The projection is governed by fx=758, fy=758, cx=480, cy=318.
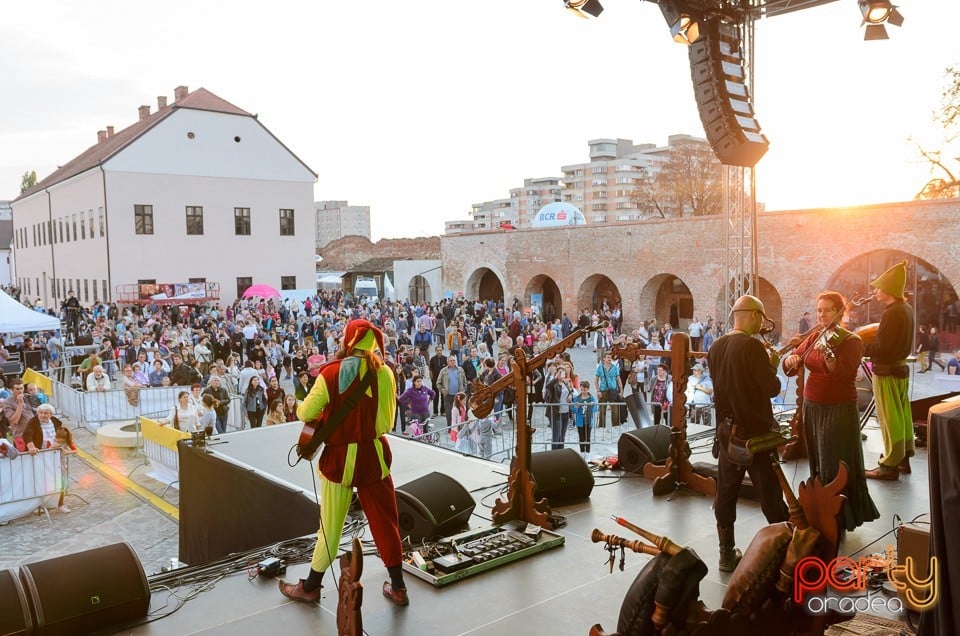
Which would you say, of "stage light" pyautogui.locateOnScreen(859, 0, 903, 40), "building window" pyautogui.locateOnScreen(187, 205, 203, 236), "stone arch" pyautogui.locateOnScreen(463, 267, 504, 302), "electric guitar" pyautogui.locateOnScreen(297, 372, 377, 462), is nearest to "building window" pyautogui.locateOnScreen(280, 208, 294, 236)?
"building window" pyautogui.locateOnScreen(187, 205, 203, 236)

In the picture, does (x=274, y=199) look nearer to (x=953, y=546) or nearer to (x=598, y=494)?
(x=598, y=494)

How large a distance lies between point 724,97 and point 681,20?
3.73 ft

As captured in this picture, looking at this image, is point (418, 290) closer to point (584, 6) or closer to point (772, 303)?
point (772, 303)

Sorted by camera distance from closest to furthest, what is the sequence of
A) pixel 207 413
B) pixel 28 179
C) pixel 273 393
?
pixel 207 413 < pixel 273 393 < pixel 28 179

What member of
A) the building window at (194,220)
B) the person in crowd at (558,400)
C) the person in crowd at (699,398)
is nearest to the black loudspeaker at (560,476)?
the person in crowd at (558,400)

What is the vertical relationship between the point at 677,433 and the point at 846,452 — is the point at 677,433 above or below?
below

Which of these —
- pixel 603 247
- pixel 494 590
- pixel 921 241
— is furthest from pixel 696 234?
pixel 494 590

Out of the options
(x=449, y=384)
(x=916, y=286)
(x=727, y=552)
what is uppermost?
(x=916, y=286)

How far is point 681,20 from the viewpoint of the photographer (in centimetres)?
958

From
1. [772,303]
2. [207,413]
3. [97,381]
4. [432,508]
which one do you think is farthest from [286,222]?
[432,508]

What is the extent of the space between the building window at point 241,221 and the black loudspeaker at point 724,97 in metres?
30.0

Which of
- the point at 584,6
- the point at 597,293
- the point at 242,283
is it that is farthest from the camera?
the point at 242,283

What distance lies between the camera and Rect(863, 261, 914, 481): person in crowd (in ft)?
19.5

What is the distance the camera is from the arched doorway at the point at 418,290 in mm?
42281
